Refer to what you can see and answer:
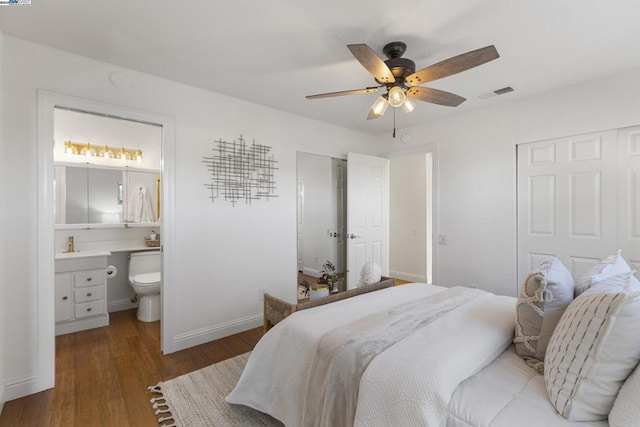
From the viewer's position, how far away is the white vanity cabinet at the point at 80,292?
3111mm

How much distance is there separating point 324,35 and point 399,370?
6.56 ft

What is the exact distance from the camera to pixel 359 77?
2590 mm

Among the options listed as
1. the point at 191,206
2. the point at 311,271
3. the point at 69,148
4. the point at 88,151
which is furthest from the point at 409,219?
the point at 69,148

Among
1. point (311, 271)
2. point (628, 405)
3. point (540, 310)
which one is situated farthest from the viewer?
point (311, 271)

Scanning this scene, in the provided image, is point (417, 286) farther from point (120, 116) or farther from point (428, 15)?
point (120, 116)

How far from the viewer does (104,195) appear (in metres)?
3.82

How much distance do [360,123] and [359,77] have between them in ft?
4.60

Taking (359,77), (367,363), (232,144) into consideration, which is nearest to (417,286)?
(367,363)

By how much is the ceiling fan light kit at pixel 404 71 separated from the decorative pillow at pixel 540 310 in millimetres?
1202

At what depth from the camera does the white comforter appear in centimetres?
105

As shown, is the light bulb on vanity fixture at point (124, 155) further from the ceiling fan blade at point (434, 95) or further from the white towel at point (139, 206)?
the ceiling fan blade at point (434, 95)

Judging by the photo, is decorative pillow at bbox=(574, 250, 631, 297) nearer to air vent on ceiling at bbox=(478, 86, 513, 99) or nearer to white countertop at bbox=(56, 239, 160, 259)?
air vent on ceiling at bbox=(478, 86, 513, 99)

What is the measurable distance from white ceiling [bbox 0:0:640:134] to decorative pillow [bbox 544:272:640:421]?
5.47ft

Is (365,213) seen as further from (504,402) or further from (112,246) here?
(112,246)
